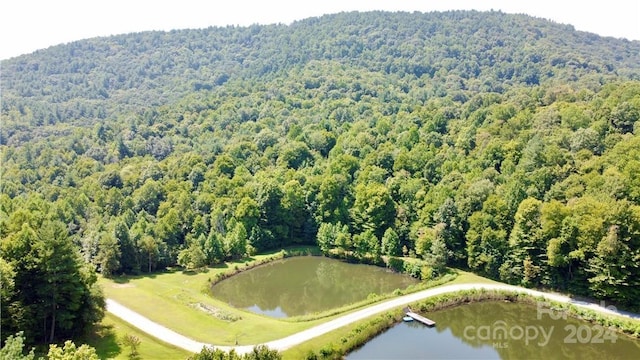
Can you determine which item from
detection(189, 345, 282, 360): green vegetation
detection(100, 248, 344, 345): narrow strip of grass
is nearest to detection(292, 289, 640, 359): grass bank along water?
detection(100, 248, 344, 345): narrow strip of grass

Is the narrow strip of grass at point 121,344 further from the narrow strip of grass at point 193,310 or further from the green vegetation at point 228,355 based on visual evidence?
the green vegetation at point 228,355

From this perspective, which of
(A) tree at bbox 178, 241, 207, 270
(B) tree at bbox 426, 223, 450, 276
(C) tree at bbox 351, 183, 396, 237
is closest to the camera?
(B) tree at bbox 426, 223, 450, 276

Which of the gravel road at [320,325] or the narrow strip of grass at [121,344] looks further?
the gravel road at [320,325]

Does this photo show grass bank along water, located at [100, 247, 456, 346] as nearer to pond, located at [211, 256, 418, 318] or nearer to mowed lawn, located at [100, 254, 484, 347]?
mowed lawn, located at [100, 254, 484, 347]

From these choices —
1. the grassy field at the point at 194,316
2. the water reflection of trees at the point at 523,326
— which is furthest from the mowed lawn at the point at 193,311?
the water reflection of trees at the point at 523,326

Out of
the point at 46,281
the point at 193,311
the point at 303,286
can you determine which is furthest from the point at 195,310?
the point at 303,286

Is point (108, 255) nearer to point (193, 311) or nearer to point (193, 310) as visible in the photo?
point (193, 310)

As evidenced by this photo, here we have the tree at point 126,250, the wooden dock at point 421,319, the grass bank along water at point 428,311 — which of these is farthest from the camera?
the tree at point 126,250
